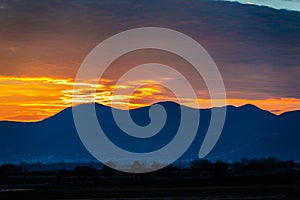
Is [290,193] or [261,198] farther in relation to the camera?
[290,193]

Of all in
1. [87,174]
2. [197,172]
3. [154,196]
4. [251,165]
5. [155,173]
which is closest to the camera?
[154,196]

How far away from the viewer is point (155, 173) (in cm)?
11588

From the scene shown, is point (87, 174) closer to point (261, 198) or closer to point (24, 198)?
point (24, 198)

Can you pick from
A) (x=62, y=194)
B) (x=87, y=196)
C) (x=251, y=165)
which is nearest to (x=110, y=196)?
(x=87, y=196)

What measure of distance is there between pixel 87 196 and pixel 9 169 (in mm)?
82737

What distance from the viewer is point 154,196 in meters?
58.4

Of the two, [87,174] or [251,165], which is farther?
[251,165]

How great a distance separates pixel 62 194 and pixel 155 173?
181 ft

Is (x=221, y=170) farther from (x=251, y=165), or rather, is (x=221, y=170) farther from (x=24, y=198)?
(x=24, y=198)

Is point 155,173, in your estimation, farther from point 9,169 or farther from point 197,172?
point 9,169

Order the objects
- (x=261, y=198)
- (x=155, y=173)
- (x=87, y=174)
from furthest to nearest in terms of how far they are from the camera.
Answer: (x=155, y=173) < (x=87, y=174) < (x=261, y=198)

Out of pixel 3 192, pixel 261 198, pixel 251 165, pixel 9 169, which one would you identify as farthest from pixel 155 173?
pixel 261 198

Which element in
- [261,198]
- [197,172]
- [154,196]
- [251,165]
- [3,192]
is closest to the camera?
[261,198]

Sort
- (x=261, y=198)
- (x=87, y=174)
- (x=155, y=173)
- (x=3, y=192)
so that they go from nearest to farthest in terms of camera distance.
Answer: (x=261, y=198) → (x=3, y=192) → (x=87, y=174) → (x=155, y=173)
